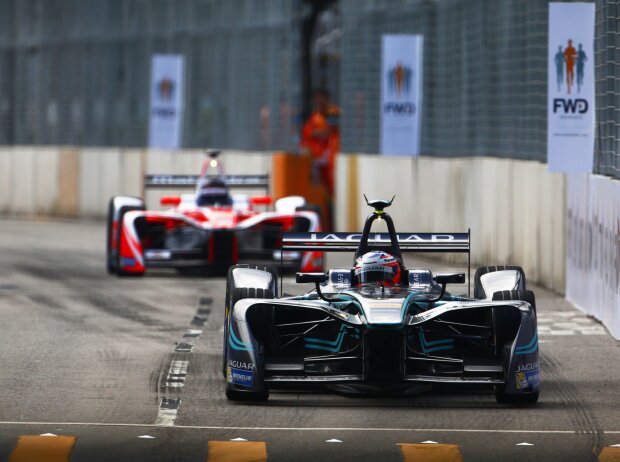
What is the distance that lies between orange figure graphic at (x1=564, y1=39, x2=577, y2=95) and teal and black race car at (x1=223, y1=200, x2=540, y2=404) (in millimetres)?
Answer: 6468

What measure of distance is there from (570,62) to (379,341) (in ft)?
25.6

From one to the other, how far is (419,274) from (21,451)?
434 cm

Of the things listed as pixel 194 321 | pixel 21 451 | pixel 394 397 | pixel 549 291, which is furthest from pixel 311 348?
pixel 549 291

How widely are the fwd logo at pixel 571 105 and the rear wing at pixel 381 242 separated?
507 centimetres

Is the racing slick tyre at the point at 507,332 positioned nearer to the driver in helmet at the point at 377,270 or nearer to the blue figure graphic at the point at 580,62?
the driver in helmet at the point at 377,270

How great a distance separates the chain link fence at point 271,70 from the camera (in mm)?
24047

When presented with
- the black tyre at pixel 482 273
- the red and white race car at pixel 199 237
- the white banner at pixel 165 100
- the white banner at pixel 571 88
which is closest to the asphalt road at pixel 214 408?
the black tyre at pixel 482 273

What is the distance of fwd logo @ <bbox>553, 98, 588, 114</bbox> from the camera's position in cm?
1834

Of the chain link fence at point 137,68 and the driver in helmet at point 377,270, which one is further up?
the chain link fence at point 137,68

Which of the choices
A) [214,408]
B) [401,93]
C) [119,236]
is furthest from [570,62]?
[401,93]

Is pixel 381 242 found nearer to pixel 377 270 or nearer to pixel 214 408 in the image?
pixel 377 270

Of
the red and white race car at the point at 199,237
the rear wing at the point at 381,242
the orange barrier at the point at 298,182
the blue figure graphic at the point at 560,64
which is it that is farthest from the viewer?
the orange barrier at the point at 298,182

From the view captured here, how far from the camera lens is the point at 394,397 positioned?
1202 centimetres

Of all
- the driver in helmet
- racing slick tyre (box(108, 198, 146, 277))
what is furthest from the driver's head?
the driver in helmet
